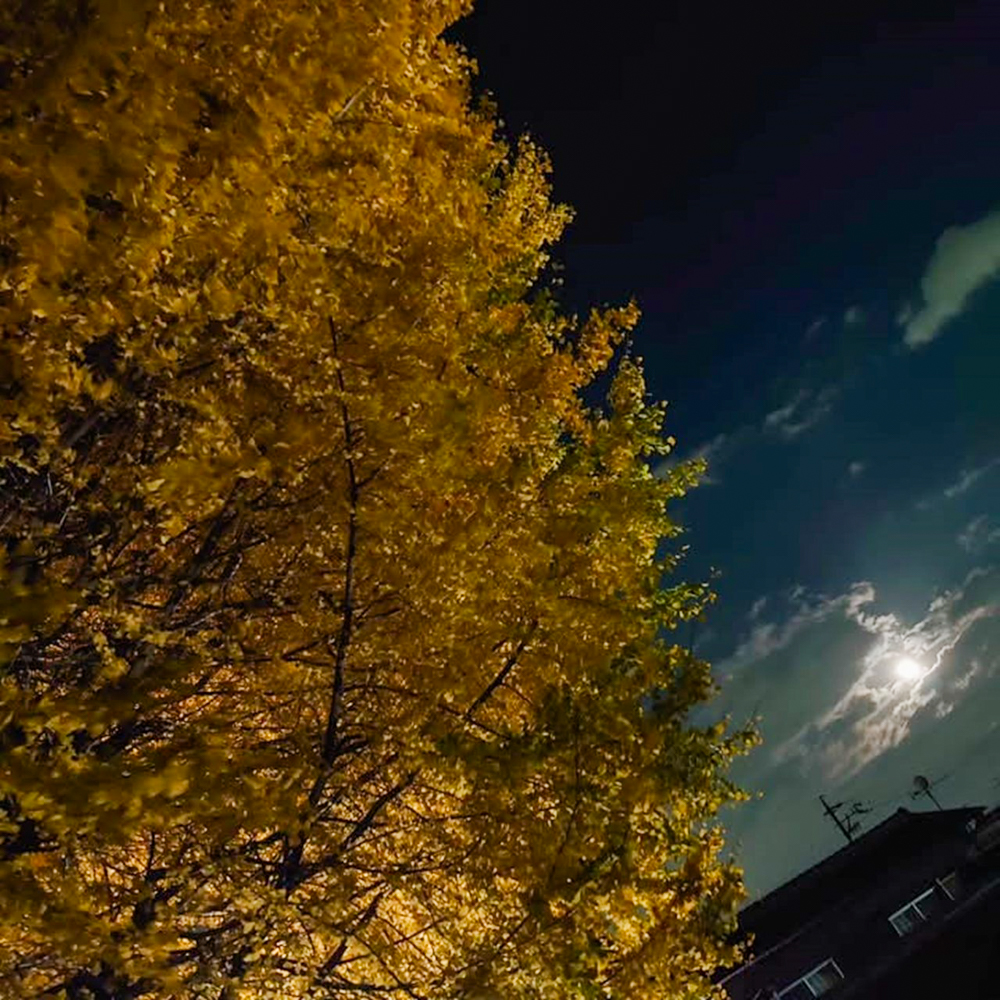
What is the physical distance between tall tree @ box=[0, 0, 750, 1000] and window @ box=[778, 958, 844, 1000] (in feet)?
47.8

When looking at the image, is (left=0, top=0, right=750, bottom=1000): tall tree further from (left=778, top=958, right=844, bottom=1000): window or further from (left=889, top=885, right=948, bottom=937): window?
(left=889, top=885, right=948, bottom=937): window

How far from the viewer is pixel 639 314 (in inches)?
343

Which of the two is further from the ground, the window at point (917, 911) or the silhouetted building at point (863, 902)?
the silhouetted building at point (863, 902)

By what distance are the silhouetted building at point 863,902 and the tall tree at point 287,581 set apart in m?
13.9

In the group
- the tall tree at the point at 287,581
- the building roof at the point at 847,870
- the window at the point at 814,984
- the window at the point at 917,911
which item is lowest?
the window at the point at 917,911

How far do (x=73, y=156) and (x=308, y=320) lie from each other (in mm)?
1590

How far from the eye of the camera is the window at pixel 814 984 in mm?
16688

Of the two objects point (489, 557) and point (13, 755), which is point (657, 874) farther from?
point (13, 755)

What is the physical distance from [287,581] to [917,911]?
20345 mm

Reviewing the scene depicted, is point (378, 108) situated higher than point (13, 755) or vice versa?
point (378, 108)

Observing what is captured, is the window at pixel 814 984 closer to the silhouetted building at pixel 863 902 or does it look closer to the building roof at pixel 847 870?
the silhouetted building at pixel 863 902

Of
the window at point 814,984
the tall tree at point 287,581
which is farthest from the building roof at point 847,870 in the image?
the tall tree at point 287,581

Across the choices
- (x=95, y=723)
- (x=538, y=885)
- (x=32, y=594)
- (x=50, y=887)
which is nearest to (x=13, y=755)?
(x=95, y=723)

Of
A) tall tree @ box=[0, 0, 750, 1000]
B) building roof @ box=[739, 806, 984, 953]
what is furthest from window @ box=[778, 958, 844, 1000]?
tall tree @ box=[0, 0, 750, 1000]
